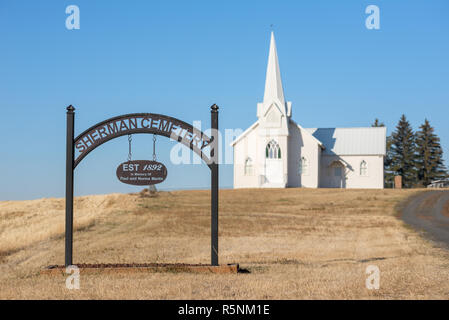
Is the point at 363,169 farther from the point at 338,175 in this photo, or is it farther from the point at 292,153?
Result: the point at 292,153

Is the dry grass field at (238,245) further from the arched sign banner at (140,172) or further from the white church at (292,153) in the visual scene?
the white church at (292,153)

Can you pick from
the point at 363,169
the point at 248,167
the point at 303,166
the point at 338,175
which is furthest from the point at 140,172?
the point at 363,169

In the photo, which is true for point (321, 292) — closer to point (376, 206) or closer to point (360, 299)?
point (360, 299)

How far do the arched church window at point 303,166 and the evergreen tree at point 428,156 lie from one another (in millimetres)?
26550

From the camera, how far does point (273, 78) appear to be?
50062mm

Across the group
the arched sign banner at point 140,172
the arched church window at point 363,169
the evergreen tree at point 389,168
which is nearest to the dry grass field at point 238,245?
the arched sign banner at point 140,172

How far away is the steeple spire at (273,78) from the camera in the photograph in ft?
164

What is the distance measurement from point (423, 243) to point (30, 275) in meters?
12.2

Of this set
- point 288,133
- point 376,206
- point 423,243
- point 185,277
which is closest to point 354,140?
point 288,133

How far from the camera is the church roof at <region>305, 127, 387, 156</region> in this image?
51750 millimetres

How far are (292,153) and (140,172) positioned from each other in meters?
38.0

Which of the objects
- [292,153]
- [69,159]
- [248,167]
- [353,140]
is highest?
[353,140]

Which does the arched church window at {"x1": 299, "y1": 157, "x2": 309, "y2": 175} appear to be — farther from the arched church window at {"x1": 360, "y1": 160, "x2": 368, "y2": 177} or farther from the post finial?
the post finial
